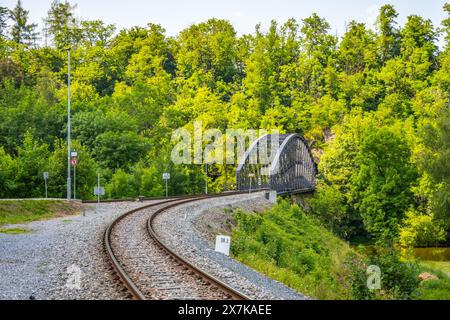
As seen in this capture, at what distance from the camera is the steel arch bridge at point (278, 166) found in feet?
189

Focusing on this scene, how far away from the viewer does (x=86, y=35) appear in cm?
11181

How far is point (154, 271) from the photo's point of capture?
49.5 feet

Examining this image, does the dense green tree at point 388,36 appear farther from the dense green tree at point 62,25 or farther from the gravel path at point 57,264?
the gravel path at point 57,264

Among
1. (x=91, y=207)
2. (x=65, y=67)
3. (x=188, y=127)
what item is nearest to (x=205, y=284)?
(x=91, y=207)

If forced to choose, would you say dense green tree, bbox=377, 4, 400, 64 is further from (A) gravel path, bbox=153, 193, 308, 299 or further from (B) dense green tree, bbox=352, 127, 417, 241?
(A) gravel path, bbox=153, 193, 308, 299

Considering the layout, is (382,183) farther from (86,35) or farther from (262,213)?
(86,35)

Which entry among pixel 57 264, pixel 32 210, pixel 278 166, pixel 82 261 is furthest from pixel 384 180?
pixel 57 264

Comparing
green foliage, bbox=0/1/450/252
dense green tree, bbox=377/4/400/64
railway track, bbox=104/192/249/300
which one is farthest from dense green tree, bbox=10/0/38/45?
railway track, bbox=104/192/249/300

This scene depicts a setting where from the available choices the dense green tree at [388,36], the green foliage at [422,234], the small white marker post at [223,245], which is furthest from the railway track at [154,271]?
the dense green tree at [388,36]

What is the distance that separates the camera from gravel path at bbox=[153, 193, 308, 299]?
13778 mm

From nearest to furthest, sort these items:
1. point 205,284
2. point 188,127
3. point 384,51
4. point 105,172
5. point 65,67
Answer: point 205,284 < point 105,172 < point 188,127 < point 384,51 < point 65,67

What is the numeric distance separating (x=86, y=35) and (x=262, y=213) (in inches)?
3243

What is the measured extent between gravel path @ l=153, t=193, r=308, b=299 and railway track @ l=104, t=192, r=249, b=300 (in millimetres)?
475

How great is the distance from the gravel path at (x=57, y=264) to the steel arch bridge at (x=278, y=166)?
103ft
